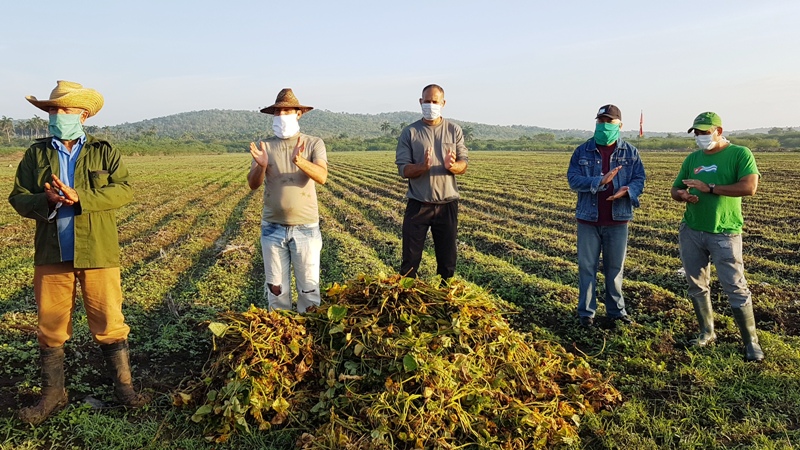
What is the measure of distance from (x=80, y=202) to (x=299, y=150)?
5.15 feet

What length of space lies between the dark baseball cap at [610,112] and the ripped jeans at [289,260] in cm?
287

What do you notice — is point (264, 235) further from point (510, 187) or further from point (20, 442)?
point (510, 187)

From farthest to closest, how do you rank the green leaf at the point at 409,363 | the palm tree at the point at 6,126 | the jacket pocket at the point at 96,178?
1. the palm tree at the point at 6,126
2. the jacket pocket at the point at 96,178
3. the green leaf at the point at 409,363

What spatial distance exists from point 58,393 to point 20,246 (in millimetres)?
8257

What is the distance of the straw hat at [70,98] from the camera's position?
3244 millimetres

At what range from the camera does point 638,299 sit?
5.68 m

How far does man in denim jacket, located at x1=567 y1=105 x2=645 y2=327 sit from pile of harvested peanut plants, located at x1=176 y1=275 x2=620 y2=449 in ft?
4.74

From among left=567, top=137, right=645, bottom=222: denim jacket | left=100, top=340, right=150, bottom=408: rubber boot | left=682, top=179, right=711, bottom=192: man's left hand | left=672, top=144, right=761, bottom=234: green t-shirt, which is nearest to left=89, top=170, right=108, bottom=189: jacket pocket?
left=100, top=340, right=150, bottom=408: rubber boot

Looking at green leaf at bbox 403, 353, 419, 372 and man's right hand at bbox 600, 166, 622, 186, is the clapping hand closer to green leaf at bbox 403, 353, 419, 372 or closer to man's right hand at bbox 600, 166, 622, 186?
green leaf at bbox 403, 353, 419, 372

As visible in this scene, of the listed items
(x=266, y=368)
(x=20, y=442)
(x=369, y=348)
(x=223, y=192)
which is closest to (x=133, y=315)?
(x=20, y=442)

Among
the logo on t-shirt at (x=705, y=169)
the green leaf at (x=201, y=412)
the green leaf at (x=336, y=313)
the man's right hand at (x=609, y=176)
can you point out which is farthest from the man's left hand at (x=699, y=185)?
the green leaf at (x=201, y=412)

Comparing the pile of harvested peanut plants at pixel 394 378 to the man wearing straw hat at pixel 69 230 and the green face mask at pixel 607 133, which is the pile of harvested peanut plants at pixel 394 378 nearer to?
the man wearing straw hat at pixel 69 230

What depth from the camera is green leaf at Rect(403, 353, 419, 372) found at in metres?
3.03

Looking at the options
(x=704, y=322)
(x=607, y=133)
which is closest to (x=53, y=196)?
(x=607, y=133)
